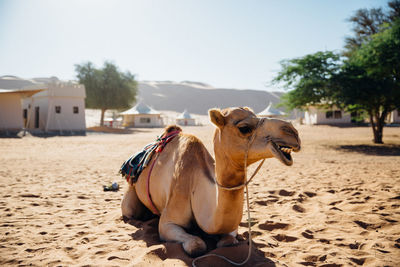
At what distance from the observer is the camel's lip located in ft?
5.71

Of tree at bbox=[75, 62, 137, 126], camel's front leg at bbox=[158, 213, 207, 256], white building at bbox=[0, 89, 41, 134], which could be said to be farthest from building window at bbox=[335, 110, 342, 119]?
camel's front leg at bbox=[158, 213, 207, 256]

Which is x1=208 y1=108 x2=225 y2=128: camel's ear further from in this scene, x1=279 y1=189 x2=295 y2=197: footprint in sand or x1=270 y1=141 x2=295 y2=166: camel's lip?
x1=279 y1=189 x2=295 y2=197: footprint in sand

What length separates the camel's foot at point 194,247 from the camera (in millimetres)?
2320

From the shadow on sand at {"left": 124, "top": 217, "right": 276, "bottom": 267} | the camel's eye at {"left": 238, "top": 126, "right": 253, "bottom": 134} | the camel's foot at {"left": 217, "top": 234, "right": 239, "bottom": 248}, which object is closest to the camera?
the camel's eye at {"left": 238, "top": 126, "right": 253, "bottom": 134}

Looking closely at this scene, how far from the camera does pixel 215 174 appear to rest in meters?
2.32

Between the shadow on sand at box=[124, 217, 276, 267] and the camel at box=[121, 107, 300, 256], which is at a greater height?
the camel at box=[121, 107, 300, 256]

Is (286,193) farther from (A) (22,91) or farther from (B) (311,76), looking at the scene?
(A) (22,91)

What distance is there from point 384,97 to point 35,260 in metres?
15.8

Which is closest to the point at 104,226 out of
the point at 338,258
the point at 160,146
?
the point at 160,146

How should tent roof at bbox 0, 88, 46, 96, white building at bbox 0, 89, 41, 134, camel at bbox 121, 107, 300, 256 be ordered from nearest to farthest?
camel at bbox 121, 107, 300, 256, tent roof at bbox 0, 88, 46, 96, white building at bbox 0, 89, 41, 134

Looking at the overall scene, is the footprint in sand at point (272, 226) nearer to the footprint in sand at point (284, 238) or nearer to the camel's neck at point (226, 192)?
the footprint in sand at point (284, 238)

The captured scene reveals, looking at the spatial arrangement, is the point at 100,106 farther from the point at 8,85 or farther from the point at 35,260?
the point at 8,85

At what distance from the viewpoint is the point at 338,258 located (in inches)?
97.3

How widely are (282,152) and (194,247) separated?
112cm
